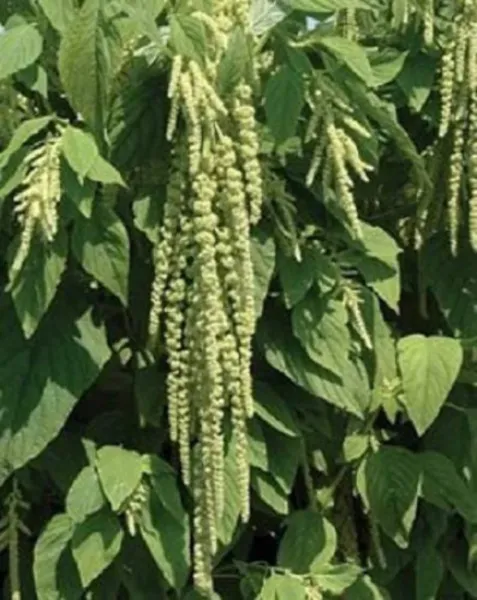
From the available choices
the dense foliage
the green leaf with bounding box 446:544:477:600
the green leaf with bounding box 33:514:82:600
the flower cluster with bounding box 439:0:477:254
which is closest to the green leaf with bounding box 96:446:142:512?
the dense foliage

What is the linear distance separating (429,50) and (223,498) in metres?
0.75

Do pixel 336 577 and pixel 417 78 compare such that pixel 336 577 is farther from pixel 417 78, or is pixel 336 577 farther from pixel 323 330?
pixel 417 78

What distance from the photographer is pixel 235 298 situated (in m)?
1.77

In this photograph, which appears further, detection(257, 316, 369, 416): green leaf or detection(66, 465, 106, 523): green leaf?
detection(257, 316, 369, 416): green leaf

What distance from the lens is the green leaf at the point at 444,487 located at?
212cm

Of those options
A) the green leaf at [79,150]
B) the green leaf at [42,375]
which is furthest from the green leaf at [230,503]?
the green leaf at [79,150]

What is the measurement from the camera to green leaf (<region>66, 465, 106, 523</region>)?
1.87 metres

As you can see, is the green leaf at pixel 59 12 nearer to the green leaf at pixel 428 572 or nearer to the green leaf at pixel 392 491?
the green leaf at pixel 392 491

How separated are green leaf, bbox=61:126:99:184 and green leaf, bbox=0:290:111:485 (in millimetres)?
276

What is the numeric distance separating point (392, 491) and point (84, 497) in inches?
18.6

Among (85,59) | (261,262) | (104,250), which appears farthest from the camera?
(261,262)

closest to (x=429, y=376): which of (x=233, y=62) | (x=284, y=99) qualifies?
(x=284, y=99)

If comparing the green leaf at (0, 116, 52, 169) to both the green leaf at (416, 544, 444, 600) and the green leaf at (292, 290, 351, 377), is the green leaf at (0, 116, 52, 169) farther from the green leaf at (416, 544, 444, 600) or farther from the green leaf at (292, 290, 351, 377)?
the green leaf at (416, 544, 444, 600)

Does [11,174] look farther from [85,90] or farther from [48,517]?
[48,517]
